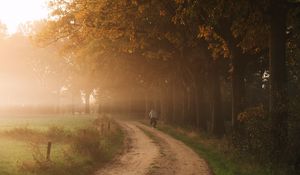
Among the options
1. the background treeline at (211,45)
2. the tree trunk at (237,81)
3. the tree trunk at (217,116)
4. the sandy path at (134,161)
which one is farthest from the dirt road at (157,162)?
the tree trunk at (217,116)

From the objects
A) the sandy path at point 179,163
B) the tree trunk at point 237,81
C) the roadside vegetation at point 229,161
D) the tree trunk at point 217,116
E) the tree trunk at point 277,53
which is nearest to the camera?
the roadside vegetation at point 229,161

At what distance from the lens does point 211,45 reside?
25656 mm

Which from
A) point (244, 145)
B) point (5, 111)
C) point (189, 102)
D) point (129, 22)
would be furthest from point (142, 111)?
point (244, 145)

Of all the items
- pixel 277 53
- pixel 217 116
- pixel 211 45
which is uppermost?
pixel 211 45

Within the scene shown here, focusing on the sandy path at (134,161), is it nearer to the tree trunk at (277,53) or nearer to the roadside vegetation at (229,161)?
the roadside vegetation at (229,161)

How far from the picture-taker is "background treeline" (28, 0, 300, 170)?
15.8 metres

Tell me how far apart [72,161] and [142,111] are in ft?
207

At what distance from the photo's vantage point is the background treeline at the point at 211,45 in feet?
51.9

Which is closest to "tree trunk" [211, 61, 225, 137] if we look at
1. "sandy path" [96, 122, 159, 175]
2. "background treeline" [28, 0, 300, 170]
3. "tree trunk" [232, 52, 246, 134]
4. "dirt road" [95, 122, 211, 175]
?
"background treeline" [28, 0, 300, 170]

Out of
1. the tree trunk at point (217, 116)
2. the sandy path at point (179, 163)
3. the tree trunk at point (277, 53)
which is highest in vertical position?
the tree trunk at point (277, 53)

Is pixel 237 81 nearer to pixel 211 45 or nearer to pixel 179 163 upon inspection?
pixel 211 45

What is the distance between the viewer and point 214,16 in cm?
1717

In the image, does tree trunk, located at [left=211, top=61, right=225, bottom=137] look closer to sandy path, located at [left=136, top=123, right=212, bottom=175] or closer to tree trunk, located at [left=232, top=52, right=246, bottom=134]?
tree trunk, located at [left=232, top=52, right=246, bottom=134]

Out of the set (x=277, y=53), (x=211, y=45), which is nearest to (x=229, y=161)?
(x=277, y=53)
